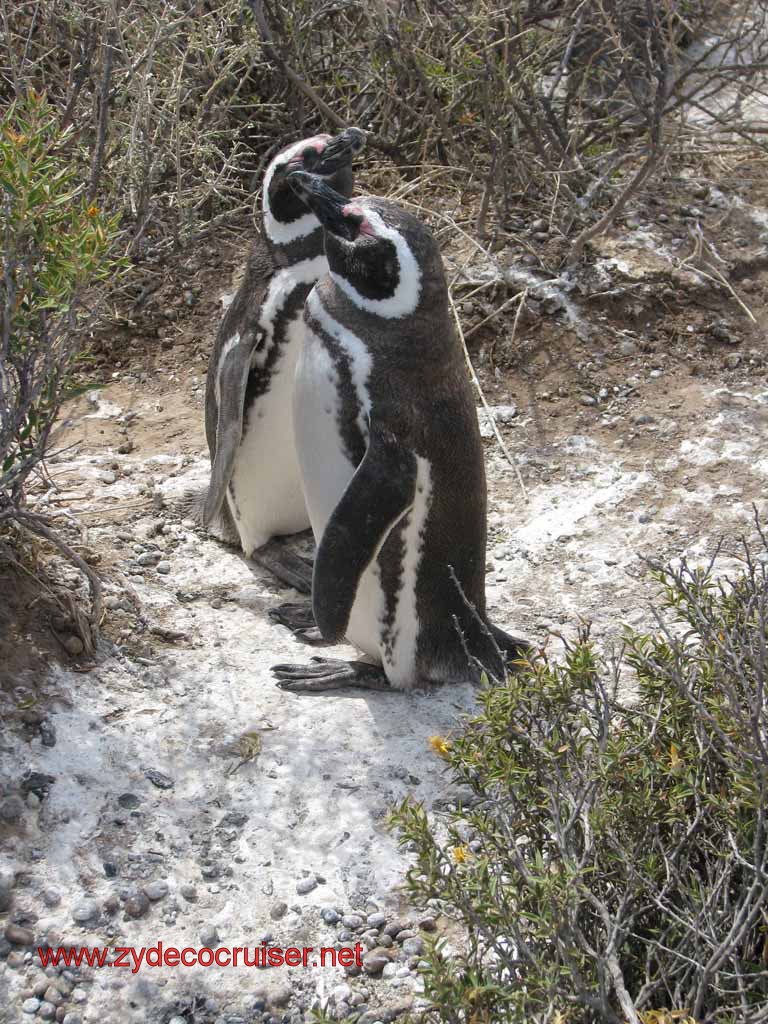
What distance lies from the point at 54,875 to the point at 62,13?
297 centimetres

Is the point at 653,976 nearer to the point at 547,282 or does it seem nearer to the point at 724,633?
the point at 724,633

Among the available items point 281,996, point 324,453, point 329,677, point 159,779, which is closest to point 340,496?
point 324,453

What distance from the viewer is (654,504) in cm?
363

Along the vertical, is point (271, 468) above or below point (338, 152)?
below

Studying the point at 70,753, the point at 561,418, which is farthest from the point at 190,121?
the point at 70,753


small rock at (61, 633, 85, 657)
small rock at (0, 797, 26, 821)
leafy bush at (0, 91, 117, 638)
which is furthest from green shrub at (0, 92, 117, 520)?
small rock at (0, 797, 26, 821)

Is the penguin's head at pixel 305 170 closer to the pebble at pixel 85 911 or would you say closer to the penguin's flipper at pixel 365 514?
the penguin's flipper at pixel 365 514

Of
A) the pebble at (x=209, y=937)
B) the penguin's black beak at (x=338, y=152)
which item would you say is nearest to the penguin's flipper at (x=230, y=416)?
the penguin's black beak at (x=338, y=152)

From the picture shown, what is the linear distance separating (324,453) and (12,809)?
1089 mm

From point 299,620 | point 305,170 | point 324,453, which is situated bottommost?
point 299,620

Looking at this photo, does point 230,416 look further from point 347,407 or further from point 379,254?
point 379,254

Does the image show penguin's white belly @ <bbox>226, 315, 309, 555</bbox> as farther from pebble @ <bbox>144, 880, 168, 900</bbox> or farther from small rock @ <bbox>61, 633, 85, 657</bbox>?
pebble @ <bbox>144, 880, 168, 900</bbox>

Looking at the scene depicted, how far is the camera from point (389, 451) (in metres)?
2.71

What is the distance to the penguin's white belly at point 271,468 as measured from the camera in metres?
3.33
